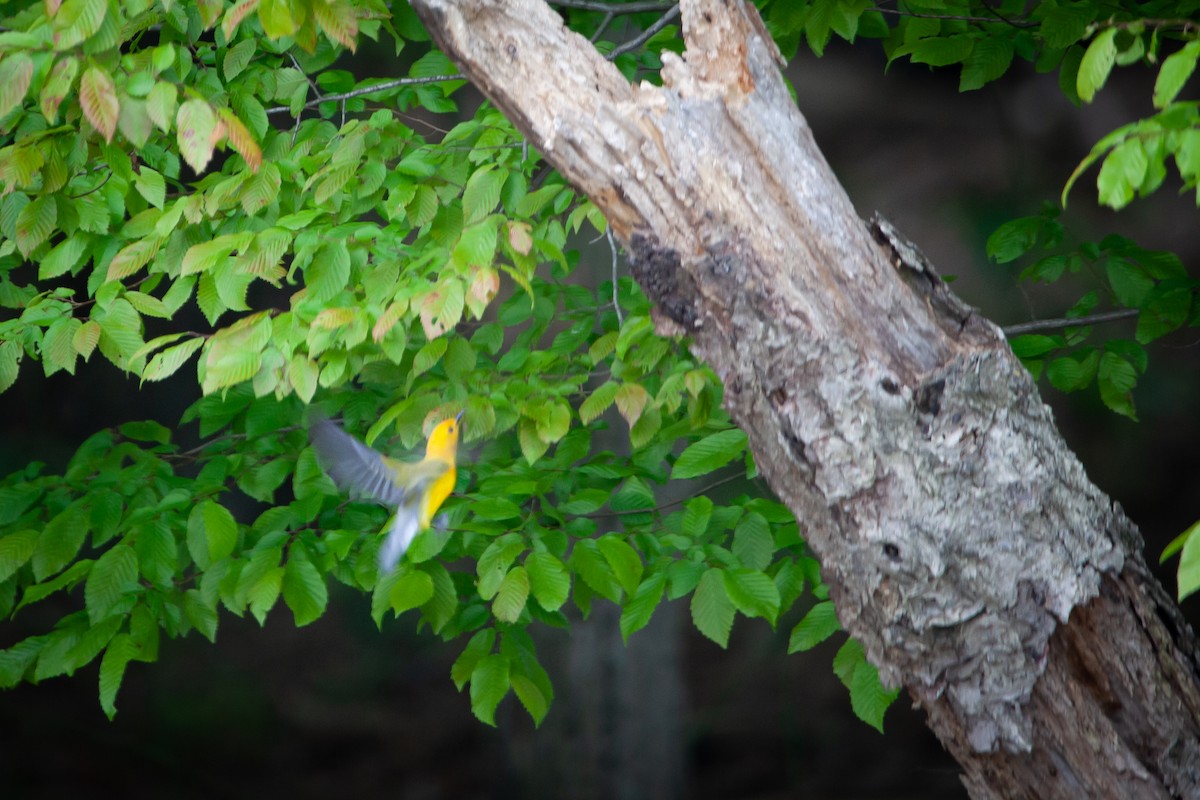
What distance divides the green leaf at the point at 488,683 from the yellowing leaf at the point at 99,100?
129 centimetres

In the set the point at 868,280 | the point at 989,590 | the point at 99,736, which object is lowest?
the point at 99,736

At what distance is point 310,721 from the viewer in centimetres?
579

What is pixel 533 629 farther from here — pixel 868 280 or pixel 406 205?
pixel 868 280

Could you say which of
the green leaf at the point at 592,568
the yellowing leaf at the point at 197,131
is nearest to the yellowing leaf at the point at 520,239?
the yellowing leaf at the point at 197,131

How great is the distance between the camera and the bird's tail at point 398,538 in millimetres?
2207

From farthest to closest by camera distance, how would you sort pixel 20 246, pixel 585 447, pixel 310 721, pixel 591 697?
pixel 310 721 → pixel 591 697 → pixel 585 447 → pixel 20 246

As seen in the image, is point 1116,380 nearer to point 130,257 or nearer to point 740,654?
point 130,257

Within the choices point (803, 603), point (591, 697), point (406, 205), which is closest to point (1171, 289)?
point (406, 205)

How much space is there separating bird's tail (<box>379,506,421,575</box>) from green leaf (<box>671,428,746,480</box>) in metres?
0.61

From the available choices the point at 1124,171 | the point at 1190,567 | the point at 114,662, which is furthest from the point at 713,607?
the point at 114,662

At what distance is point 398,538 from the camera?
221 cm

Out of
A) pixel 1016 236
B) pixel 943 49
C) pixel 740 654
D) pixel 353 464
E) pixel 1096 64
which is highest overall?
pixel 1096 64

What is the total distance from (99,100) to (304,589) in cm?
103

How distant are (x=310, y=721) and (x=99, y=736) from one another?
1122mm
